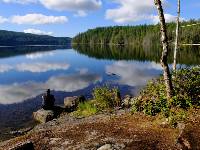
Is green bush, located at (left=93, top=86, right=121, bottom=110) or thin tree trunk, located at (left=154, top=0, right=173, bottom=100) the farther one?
green bush, located at (left=93, top=86, right=121, bottom=110)

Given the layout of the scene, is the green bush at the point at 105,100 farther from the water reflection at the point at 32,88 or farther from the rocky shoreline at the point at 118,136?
the water reflection at the point at 32,88

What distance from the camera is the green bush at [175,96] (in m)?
21.5

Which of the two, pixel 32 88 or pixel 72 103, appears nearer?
pixel 72 103

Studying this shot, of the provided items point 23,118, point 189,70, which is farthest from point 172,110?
point 23,118

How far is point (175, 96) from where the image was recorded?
2138 cm

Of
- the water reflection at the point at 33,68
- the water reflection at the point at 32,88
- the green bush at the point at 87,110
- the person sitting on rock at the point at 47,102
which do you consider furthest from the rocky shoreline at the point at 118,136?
the water reflection at the point at 33,68

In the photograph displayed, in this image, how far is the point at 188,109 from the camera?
70.4ft

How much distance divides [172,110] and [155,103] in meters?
1.50

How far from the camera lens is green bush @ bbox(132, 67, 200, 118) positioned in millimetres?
21531

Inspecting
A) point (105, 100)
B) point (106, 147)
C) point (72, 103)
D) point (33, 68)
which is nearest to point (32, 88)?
point (72, 103)

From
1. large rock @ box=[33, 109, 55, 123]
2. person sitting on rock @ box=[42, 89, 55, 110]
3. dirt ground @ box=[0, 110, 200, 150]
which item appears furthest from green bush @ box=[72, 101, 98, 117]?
dirt ground @ box=[0, 110, 200, 150]

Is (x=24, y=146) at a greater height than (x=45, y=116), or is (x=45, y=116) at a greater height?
(x=24, y=146)

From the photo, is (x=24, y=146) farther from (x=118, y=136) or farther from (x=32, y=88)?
(x=32, y=88)

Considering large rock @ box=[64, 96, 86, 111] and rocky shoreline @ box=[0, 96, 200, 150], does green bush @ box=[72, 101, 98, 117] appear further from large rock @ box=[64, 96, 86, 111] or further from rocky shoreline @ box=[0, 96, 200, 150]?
rocky shoreline @ box=[0, 96, 200, 150]
